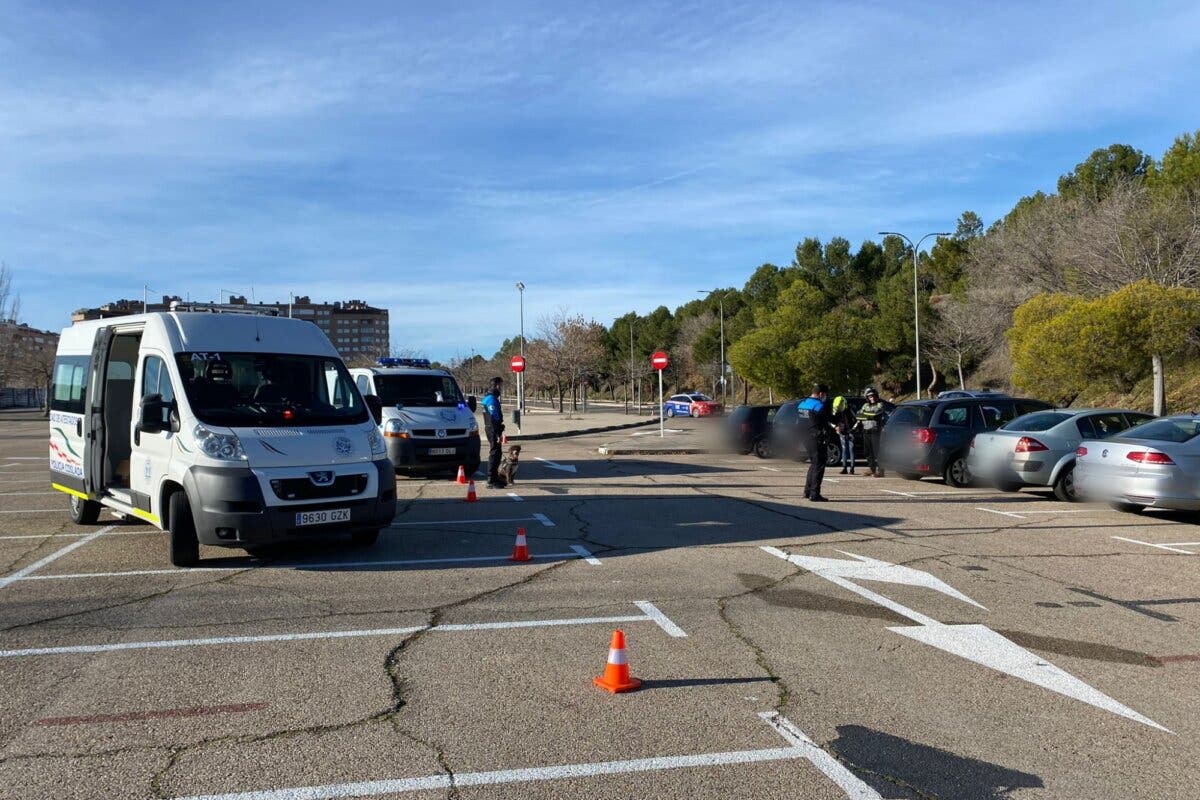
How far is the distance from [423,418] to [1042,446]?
404 inches

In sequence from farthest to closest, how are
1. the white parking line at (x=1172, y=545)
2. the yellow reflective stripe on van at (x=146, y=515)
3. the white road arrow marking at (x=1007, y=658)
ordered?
the white parking line at (x=1172, y=545), the yellow reflective stripe on van at (x=146, y=515), the white road arrow marking at (x=1007, y=658)

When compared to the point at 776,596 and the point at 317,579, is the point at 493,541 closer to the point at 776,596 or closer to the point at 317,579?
the point at 317,579

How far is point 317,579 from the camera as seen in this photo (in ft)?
28.1

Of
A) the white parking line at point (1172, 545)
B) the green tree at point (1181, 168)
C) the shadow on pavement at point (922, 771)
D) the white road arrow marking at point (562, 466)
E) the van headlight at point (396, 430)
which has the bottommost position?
the white parking line at point (1172, 545)

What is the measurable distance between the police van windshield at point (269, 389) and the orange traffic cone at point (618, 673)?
5.09 meters

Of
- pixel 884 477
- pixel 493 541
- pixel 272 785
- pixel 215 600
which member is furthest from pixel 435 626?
pixel 884 477

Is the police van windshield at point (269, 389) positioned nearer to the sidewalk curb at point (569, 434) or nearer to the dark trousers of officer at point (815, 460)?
the dark trousers of officer at point (815, 460)

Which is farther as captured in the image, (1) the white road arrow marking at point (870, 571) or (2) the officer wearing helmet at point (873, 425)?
(2) the officer wearing helmet at point (873, 425)

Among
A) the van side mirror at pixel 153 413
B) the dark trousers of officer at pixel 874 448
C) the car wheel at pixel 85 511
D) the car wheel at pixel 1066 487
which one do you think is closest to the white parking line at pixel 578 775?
the van side mirror at pixel 153 413

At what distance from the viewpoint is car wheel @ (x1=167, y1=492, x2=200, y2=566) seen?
893 centimetres

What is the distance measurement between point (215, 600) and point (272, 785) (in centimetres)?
399

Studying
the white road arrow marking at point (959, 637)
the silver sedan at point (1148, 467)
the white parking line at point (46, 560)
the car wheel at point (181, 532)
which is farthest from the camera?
the silver sedan at point (1148, 467)

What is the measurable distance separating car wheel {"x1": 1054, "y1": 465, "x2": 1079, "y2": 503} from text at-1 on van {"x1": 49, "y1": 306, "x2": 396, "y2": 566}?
10.2 metres

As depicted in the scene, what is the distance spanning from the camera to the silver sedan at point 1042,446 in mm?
14320
